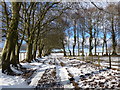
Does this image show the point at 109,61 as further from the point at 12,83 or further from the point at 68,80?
the point at 12,83

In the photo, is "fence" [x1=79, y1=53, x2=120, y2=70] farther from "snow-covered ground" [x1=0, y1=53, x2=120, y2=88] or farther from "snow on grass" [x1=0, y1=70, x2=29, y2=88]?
"snow on grass" [x1=0, y1=70, x2=29, y2=88]

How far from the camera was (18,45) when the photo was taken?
14.7 m

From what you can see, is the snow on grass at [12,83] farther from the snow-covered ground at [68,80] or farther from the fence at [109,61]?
the fence at [109,61]

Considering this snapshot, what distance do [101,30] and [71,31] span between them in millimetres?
8883

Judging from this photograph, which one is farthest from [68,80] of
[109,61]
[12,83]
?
[109,61]

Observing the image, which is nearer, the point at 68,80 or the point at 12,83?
the point at 12,83

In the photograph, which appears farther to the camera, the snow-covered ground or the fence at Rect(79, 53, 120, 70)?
the fence at Rect(79, 53, 120, 70)

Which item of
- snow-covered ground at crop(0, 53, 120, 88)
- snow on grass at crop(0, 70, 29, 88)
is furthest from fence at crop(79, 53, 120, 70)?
snow on grass at crop(0, 70, 29, 88)

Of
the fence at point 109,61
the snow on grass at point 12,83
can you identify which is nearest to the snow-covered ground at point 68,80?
the snow on grass at point 12,83

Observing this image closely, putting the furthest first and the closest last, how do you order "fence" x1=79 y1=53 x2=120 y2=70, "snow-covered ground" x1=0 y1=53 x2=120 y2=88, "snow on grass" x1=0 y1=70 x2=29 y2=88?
"fence" x1=79 y1=53 x2=120 y2=70 < "snow on grass" x1=0 y1=70 x2=29 y2=88 < "snow-covered ground" x1=0 y1=53 x2=120 y2=88

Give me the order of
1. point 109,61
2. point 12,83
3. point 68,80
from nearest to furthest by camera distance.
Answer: point 12,83
point 68,80
point 109,61

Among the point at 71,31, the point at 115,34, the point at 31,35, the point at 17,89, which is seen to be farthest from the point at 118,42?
the point at 17,89

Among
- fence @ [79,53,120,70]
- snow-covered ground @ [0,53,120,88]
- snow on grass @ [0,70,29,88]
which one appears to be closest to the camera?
snow-covered ground @ [0,53,120,88]

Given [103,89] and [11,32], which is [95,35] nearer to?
[11,32]
